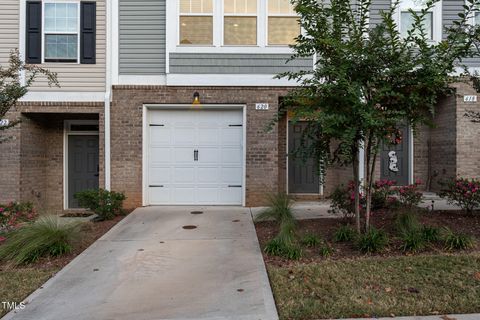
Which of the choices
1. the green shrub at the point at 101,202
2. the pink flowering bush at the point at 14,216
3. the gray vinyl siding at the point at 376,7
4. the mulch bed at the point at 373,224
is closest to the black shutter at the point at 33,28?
the green shrub at the point at 101,202

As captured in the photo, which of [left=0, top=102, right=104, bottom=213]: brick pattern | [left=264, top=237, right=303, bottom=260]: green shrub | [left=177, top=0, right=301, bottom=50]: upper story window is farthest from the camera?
[left=177, top=0, right=301, bottom=50]: upper story window

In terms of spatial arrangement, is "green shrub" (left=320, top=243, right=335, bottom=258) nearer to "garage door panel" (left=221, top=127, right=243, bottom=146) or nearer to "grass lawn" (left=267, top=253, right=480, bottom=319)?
"grass lawn" (left=267, top=253, right=480, bottom=319)

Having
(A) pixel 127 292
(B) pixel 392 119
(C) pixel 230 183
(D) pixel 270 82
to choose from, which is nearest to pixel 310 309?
(A) pixel 127 292

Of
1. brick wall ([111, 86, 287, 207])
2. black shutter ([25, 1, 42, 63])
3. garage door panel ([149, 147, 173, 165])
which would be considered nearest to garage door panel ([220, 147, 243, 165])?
brick wall ([111, 86, 287, 207])

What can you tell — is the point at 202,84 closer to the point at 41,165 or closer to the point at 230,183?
the point at 230,183

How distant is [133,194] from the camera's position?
8.62 meters

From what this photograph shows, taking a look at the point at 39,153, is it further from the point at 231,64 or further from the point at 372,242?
the point at 372,242

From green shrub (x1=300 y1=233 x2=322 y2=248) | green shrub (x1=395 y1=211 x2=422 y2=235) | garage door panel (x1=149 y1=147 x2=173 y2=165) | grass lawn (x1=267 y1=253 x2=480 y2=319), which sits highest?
garage door panel (x1=149 y1=147 x2=173 y2=165)

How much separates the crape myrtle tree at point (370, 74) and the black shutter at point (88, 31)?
229 inches

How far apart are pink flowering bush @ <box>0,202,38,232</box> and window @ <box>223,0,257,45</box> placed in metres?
5.75

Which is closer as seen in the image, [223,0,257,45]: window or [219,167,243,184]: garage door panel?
[223,0,257,45]: window

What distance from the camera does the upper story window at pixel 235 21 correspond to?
8625 mm

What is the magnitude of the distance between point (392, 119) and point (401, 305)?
2.38m

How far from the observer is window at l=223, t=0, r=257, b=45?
8.66 metres
